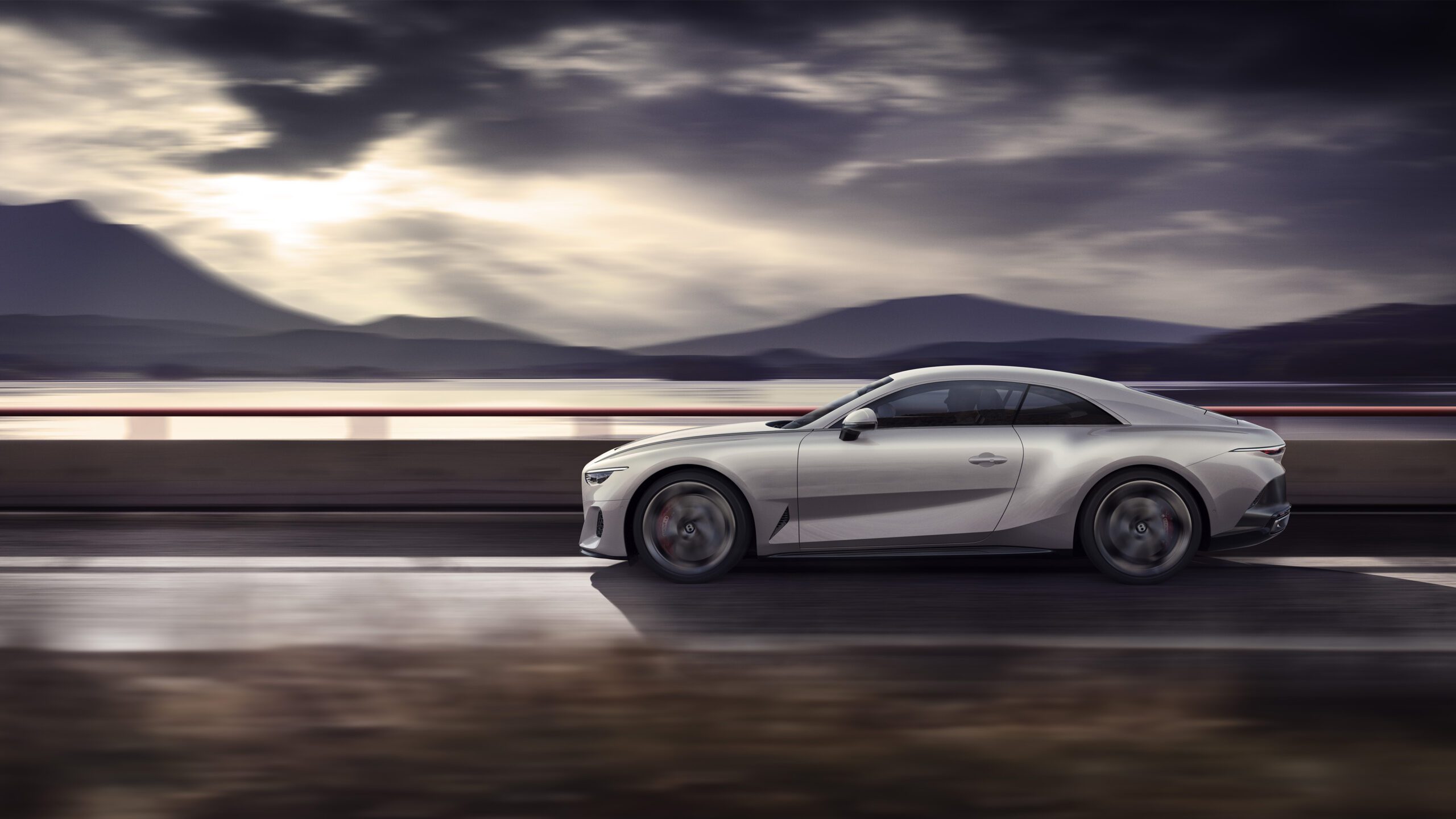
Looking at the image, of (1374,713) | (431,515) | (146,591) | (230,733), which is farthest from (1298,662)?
(431,515)

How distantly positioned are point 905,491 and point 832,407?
79cm

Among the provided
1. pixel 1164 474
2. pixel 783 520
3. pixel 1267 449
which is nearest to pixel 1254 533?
pixel 1267 449

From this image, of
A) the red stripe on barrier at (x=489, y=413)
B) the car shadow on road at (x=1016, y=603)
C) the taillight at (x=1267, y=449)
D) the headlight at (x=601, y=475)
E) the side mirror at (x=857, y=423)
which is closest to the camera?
the car shadow on road at (x=1016, y=603)

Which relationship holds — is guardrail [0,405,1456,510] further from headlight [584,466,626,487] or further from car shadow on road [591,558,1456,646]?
headlight [584,466,626,487]

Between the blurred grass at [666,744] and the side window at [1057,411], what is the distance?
2.31 meters

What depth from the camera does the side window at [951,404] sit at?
7078 mm

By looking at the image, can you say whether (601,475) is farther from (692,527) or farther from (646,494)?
(692,527)

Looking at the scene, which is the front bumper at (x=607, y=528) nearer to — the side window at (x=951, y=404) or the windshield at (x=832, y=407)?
the windshield at (x=832, y=407)

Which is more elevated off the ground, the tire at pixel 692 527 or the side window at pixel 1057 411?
the side window at pixel 1057 411

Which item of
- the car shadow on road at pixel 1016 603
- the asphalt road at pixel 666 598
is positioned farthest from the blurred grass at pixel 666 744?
the car shadow on road at pixel 1016 603

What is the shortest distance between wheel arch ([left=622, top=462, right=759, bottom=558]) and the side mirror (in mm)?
682

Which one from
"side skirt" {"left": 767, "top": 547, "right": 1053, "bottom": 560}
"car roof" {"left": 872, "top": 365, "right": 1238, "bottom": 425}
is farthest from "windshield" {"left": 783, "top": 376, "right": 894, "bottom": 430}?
"side skirt" {"left": 767, "top": 547, "right": 1053, "bottom": 560}

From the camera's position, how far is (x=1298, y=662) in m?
5.11

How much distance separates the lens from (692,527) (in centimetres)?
703
